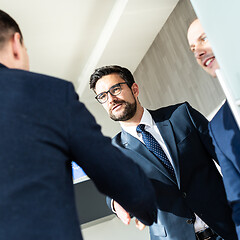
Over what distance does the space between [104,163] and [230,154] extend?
85cm

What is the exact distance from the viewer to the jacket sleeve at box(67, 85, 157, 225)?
38.2 inches

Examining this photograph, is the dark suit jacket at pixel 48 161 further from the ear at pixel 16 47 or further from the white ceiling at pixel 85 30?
the white ceiling at pixel 85 30

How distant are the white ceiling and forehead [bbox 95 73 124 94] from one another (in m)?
1.84

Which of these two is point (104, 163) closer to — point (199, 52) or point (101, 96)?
point (199, 52)

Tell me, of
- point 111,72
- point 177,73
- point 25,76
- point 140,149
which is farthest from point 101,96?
point 177,73

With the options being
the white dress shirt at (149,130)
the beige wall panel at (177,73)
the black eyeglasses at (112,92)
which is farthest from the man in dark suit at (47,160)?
the beige wall panel at (177,73)

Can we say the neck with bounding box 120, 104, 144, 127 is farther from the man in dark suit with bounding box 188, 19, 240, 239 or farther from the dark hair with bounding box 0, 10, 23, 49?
the dark hair with bounding box 0, 10, 23, 49

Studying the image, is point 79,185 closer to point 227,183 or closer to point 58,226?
point 227,183

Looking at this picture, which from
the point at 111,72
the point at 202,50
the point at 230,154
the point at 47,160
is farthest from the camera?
the point at 111,72

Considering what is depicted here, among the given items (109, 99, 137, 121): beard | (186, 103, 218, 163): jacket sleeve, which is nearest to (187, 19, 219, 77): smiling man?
(186, 103, 218, 163): jacket sleeve

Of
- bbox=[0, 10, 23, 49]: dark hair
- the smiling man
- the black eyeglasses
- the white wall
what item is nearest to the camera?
bbox=[0, 10, 23, 49]: dark hair

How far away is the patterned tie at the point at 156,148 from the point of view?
2.12 meters

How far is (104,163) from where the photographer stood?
971 mm

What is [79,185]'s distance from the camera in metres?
4.34
